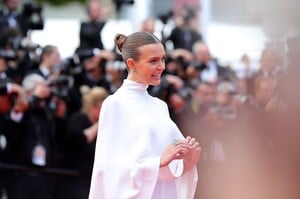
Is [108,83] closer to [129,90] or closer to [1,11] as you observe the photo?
[1,11]

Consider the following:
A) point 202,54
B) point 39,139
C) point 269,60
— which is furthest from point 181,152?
point 202,54

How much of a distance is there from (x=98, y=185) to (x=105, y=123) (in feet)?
0.95

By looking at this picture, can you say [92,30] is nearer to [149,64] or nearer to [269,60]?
[269,60]

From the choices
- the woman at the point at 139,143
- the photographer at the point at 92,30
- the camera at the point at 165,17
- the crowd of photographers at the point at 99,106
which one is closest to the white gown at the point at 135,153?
the woman at the point at 139,143

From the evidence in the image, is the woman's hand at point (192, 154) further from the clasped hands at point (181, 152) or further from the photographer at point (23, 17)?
the photographer at point (23, 17)

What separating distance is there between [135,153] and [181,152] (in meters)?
0.24

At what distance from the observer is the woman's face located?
168 inches

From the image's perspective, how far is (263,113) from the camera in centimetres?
597

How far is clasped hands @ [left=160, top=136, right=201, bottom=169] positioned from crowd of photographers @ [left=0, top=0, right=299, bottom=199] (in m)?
1.00

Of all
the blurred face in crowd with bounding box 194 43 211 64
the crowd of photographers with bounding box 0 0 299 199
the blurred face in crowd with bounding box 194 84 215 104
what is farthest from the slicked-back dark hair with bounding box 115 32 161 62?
the blurred face in crowd with bounding box 194 43 211 64

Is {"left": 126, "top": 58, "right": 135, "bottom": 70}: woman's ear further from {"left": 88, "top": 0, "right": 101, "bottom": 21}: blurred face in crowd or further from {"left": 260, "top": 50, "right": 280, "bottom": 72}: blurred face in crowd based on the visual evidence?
{"left": 88, "top": 0, "right": 101, "bottom": 21}: blurred face in crowd

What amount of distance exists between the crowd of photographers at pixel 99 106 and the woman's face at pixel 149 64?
3.21 feet

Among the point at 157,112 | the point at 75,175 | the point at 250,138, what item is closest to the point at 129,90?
the point at 157,112

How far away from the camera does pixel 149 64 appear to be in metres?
4.27
